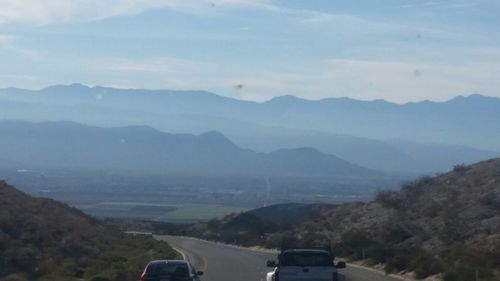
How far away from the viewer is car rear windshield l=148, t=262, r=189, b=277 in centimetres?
2709

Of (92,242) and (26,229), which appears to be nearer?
(26,229)

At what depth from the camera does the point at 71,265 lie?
139ft

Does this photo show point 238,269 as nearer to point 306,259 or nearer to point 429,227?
point 429,227

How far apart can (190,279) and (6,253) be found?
19.1 meters

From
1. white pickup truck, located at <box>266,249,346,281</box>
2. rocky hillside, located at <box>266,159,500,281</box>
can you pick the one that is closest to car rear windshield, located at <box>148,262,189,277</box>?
white pickup truck, located at <box>266,249,346,281</box>

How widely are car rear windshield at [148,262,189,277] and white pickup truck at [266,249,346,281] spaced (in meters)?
2.15

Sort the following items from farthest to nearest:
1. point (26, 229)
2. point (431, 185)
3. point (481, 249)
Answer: point (431, 185), point (26, 229), point (481, 249)

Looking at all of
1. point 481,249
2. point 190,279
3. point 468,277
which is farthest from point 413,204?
point 190,279

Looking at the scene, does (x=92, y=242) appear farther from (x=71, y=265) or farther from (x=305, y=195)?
(x=305, y=195)

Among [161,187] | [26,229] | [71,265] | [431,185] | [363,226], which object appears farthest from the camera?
[161,187]

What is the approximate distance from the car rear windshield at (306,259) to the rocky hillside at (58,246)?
8.56 meters

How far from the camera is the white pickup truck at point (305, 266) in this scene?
2777 cm

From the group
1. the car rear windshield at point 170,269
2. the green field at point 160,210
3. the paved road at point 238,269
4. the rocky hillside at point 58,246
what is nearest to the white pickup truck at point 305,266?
the car rear windshield at point 170,269

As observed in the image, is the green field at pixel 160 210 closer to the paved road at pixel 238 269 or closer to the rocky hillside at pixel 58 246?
the rocky hillside at pixel 58 246
